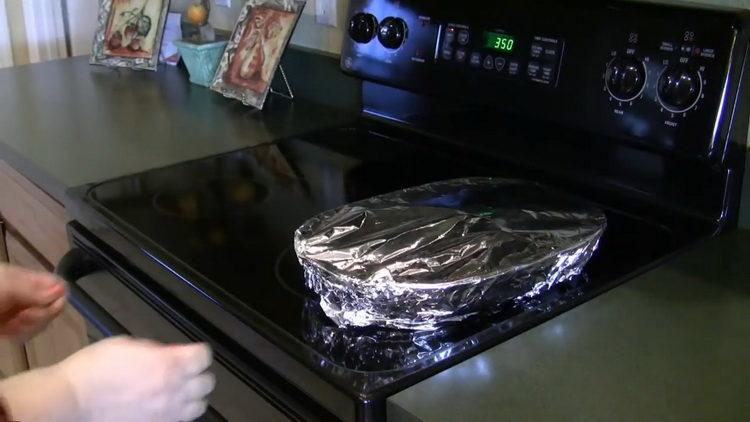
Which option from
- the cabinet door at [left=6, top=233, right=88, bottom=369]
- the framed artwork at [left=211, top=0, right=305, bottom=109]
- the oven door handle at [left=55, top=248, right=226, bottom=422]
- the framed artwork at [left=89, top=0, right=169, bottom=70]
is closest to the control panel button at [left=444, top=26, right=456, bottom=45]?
the framed artwork at [left=211, top=0, right=305, bottom=109]

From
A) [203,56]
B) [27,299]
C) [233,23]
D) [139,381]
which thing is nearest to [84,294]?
[27,299]

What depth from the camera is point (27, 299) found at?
0.81 metres

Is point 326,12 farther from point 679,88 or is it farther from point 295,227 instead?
point 679,88

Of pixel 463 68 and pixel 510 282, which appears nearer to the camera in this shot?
pixel 510 282

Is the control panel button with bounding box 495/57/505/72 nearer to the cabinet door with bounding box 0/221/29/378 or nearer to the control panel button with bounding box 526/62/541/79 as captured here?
the control panel button with bounding box 526/62/541/79

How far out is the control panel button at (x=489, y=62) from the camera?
1.03 meters

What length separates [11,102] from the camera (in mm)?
1446

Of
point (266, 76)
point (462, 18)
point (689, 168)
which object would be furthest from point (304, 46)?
point (689, 168)

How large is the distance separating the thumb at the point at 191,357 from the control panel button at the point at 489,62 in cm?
54

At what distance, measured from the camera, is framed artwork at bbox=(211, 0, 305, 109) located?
1393mm

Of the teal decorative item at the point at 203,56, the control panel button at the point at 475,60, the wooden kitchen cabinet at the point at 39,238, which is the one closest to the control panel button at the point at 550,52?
the control panel button at the point at 475,60

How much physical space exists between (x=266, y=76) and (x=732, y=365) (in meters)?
0.97

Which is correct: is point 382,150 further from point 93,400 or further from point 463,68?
point 93,400

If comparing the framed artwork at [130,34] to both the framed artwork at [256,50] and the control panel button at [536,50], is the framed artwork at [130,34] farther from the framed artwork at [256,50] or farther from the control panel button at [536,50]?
the control panel button at [536,50]
